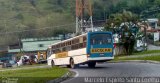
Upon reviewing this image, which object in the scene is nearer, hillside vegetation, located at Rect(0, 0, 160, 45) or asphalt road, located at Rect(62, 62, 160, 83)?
asphalt road, located at Rect(62, 62, 160, 83)

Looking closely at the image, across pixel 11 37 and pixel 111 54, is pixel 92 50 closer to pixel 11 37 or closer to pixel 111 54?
pixel 111 54

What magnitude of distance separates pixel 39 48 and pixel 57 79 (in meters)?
65.2

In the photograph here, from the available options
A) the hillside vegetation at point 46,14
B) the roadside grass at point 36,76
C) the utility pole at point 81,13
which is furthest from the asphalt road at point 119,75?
the hillside vegetation at point 46,14

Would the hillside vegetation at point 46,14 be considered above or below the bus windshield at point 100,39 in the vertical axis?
above

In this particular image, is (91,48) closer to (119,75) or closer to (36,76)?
(36,76)

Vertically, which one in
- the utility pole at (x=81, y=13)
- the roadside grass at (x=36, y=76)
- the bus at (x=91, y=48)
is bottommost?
the roadside grass at (x=36, y=76)

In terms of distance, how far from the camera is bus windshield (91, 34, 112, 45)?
1156 inches

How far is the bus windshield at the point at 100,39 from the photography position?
29.4 m

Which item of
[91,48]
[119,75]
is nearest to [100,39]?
[91,48]

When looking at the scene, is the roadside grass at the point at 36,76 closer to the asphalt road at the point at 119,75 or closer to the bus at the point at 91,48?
the asphalt road at the point at 119,75

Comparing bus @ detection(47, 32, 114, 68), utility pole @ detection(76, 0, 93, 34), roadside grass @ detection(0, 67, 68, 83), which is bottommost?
roadside grass @ detection(0, 67, 68, 83)

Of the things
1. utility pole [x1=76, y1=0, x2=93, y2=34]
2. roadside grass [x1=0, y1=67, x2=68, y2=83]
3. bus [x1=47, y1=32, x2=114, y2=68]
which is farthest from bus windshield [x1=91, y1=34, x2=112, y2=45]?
utility pole [x1=76, y1=0, x2=93, y2=34]

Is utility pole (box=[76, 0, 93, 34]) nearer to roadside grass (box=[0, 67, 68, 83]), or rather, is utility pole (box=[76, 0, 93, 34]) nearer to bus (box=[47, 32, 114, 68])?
bus (box=[47, 32, 114, 68])

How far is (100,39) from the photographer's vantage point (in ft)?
96.9
